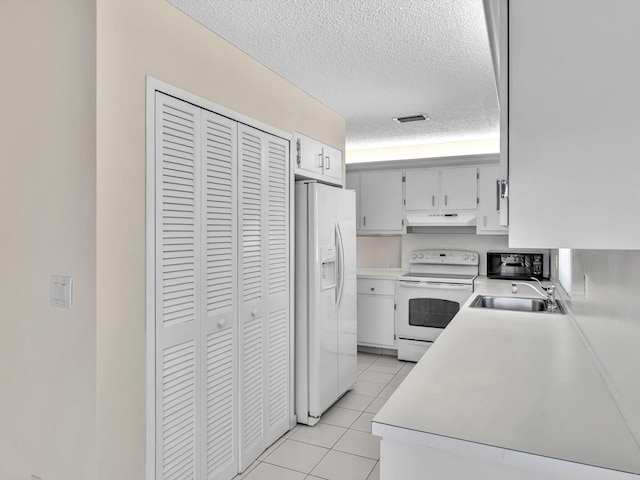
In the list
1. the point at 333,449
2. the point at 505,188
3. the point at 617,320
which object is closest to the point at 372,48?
the point at 617,320

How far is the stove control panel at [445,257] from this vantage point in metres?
4.86

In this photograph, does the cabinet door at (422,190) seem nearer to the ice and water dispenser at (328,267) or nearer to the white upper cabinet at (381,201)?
the white upper cabinet at (381,201)

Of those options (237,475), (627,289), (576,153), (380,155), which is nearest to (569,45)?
(576,153)

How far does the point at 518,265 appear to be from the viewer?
4641 millimetres

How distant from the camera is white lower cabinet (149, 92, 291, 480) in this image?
1.88 meters

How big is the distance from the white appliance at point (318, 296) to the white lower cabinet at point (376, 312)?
1484 millimetres

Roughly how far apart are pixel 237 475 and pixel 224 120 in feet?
6.42

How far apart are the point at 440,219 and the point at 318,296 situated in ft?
7.40

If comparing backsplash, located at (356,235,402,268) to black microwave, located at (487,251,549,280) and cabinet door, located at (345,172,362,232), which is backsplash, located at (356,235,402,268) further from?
black microwave, located at (487,251,549,280)

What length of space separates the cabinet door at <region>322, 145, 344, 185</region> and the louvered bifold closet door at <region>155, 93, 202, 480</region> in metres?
1.48

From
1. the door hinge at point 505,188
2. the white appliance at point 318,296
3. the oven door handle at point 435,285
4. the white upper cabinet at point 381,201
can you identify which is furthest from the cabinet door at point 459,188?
the door hinge at point 505,188

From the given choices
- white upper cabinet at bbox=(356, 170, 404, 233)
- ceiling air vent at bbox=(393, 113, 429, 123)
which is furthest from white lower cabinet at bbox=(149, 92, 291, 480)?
white upper cabinet at bbox=(356, 170, 404, 233)

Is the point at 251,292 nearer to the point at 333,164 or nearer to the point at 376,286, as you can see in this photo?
the point at 333,164

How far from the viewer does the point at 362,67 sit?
8.60 feet
